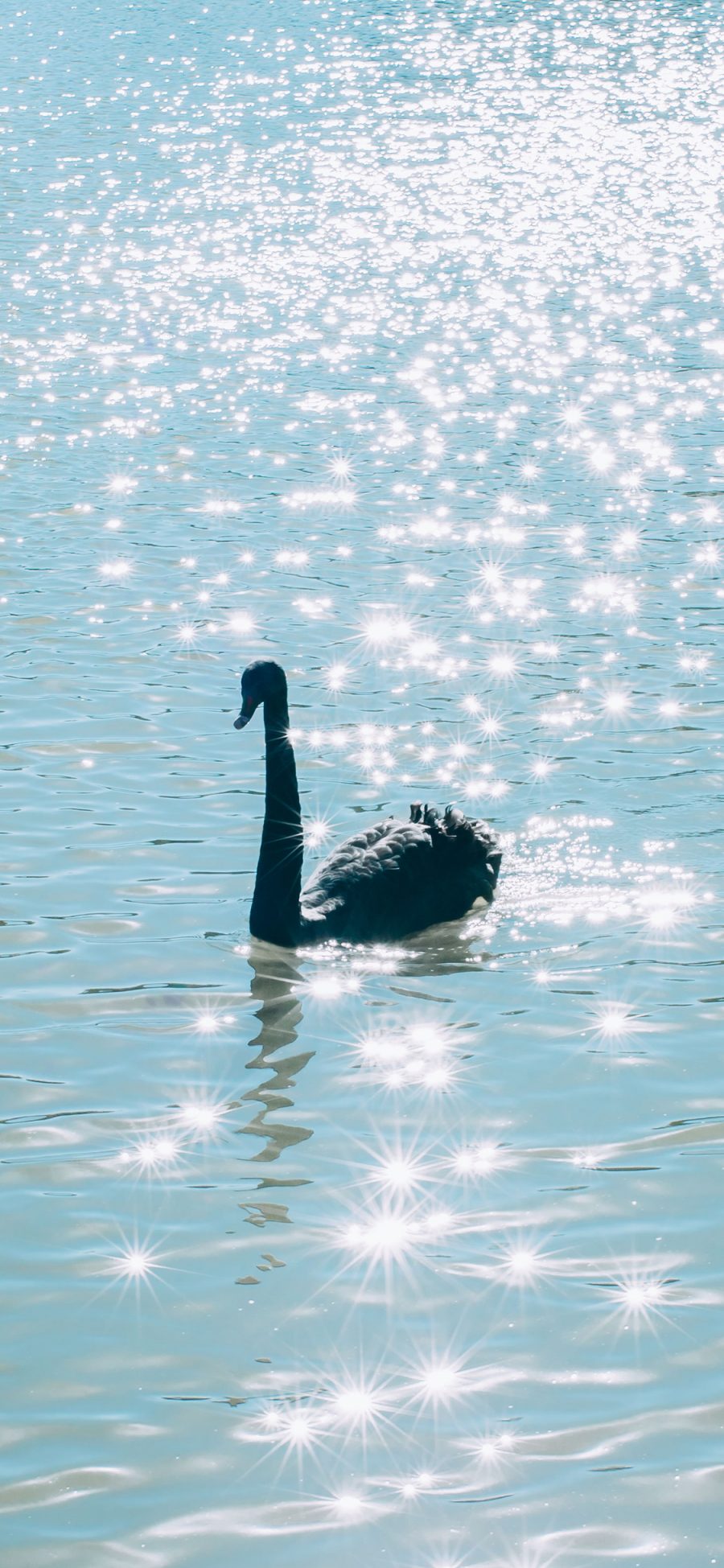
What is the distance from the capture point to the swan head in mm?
8530

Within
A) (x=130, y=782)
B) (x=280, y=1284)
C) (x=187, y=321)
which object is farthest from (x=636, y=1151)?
(x=187, y=321)

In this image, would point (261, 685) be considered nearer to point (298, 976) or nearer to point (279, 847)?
point (279, 847)

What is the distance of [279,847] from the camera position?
8.55 metres

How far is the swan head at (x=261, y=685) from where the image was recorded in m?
8.53

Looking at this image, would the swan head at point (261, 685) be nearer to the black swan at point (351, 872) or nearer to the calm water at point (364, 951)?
the black swan at point (351, 872)

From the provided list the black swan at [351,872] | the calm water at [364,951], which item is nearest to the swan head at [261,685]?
the black swan at [351,872]

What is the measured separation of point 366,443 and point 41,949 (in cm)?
1082

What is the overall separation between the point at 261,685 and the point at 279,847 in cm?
75

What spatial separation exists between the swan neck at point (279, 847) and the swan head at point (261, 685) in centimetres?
4

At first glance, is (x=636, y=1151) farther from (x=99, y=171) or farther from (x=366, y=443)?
(x=99, y=171)

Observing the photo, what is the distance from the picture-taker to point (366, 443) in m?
18.4

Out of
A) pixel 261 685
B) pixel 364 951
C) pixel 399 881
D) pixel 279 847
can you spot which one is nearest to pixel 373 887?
pixel 399 881

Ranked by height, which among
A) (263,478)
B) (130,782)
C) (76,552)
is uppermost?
(263,478)

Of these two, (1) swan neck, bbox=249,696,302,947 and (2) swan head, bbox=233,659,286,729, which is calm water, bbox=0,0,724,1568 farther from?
(2) swan head, bbox=233,659,286,729
